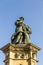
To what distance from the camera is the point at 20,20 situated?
183 feet

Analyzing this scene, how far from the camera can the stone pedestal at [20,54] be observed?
50.8m

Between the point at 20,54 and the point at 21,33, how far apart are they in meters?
5.03

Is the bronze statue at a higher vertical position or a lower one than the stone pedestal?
higher

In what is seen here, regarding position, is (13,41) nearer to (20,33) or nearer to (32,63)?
(20,33)

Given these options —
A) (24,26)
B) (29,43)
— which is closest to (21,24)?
(24,26)

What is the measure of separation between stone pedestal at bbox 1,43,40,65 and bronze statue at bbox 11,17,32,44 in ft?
6.11

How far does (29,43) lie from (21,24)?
557 centimetres

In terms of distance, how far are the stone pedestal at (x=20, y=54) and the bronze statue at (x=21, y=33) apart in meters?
1.86

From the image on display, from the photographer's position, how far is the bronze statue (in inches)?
2123

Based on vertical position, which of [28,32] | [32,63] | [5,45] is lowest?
[32,63]

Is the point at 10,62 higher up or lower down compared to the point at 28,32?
lower down

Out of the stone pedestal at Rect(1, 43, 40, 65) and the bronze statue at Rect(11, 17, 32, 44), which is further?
the bronze statue at Rect(11, 17, 32, 44)

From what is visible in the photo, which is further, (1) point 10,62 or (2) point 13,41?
(2) point 13,41

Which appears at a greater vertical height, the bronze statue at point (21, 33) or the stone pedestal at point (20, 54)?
the bronze statue at point (21, 33)
